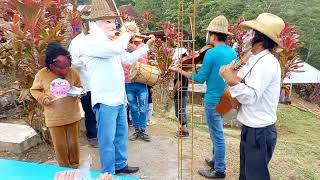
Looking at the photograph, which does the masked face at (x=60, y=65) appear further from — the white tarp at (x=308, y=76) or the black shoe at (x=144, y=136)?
the white tarp at (x=308, y=76)

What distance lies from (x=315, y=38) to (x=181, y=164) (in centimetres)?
1201

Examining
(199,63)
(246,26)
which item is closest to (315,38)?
(199,63)

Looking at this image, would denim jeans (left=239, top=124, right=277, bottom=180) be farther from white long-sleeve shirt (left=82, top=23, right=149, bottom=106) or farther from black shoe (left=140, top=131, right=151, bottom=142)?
black shoe (left=140, top=131, right=151, bottom=142)

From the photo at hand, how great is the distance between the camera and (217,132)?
12.3ft

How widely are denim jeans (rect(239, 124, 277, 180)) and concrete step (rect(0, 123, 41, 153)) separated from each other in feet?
8.53

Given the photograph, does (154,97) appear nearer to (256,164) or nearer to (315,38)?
(256,164)

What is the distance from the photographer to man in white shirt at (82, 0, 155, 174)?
10.8 ft


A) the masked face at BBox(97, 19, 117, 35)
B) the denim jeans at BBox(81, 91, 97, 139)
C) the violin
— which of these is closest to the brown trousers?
the denim jeans at BBox(81, 91, 97, 139)

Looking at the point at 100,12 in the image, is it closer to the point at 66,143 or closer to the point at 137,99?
the point at 66,143

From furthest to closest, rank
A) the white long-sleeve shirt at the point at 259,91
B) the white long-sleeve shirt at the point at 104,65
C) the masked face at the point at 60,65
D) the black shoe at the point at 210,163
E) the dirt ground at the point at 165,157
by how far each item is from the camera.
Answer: the black shoe at the point at 210,163, the dirt ground at the point at 165,157, the masked face at the point at 60,65, the white long-sleeve shirt at the point at 104,65, the white long-sleeve shirt at the point at 259,91

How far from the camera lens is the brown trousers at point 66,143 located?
349 centimetres

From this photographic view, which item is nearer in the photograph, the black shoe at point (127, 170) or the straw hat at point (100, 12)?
the straw hat at point (100, 12)

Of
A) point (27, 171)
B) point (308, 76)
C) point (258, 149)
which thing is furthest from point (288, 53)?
point (27, 171)

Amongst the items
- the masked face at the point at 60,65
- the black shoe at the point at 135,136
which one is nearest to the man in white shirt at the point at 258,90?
the masked face at the point at 60,65
